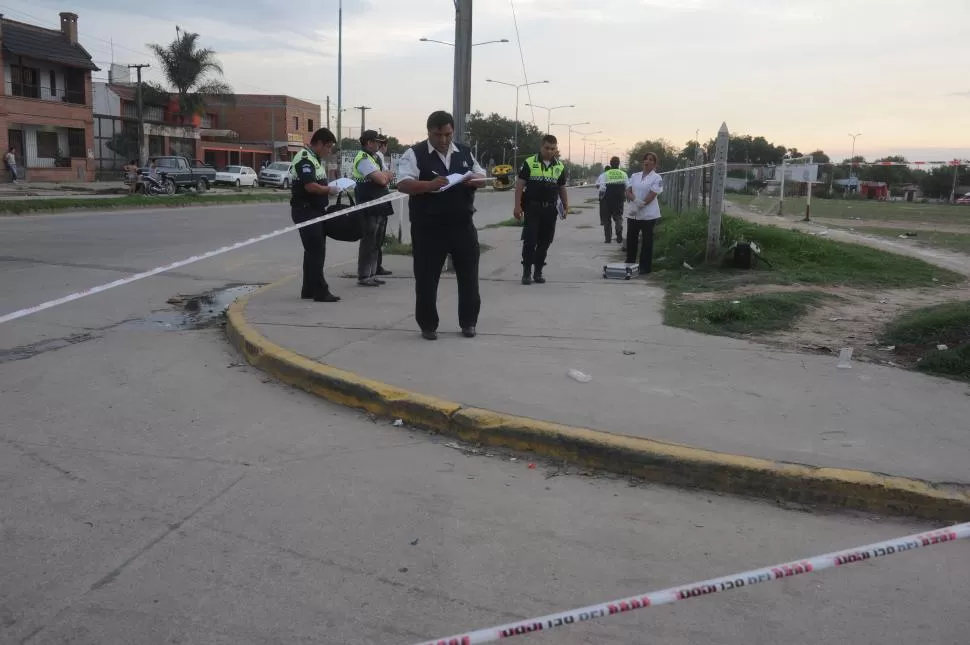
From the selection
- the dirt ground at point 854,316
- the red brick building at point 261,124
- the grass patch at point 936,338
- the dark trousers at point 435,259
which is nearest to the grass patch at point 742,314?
the dirt ground at point 854,316

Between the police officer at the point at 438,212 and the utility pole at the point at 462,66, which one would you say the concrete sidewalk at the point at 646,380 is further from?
the utility pole at the point at 462,66

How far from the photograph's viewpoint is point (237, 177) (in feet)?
158

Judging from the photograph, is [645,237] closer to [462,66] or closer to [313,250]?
[462,66]

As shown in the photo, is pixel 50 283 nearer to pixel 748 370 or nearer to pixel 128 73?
pixel 748 370

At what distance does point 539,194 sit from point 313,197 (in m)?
2.77

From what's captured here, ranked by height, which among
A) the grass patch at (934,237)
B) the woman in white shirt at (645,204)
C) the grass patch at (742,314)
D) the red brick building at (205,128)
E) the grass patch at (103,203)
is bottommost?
the grass patch at (742,314)

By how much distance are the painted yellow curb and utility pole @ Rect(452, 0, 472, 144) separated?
650 centimetres

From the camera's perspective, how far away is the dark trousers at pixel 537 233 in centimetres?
948

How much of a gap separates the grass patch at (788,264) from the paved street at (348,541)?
5.68 m

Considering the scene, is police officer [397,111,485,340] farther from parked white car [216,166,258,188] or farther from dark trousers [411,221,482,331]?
parked white car [216,166,258,188]

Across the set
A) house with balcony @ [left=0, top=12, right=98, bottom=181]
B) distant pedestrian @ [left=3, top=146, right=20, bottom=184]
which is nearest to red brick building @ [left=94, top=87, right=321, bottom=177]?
house with balcony @ [left=0, top=12, right=98, bottom=181]

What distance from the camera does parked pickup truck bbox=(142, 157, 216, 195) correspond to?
32.7 m

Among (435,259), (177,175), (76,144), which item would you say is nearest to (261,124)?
(76,144)

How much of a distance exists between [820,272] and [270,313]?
6594 mm
